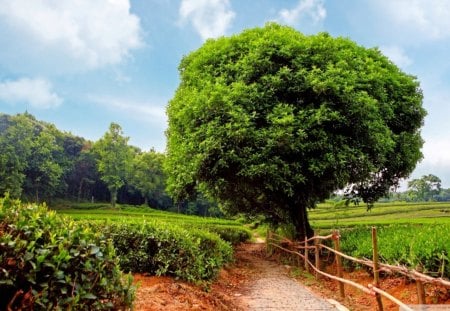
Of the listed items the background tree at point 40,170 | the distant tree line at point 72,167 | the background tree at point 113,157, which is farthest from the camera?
the background tree at point 113,157

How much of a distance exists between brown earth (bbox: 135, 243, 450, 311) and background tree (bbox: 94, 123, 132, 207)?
50.1 meters

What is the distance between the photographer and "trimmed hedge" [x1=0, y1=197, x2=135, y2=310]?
3.12 m

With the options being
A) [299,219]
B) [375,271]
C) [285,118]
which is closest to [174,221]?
[299,219]

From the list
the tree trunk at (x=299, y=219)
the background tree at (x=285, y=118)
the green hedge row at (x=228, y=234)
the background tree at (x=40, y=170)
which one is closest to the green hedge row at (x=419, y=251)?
the background tree at (x=285, y=118)

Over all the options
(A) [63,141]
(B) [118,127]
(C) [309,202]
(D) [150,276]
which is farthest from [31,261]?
(A) [63,141]

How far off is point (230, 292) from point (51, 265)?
281 inches

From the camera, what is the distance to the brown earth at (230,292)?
680 cm

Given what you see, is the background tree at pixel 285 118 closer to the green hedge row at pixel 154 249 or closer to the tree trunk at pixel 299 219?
the tree trunk at pixel 299 219

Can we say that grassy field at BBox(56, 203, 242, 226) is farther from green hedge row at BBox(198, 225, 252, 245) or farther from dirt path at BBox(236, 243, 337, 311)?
dirt path at BBox(236, 243, 337, 311)

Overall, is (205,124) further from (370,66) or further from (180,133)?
(370,66)

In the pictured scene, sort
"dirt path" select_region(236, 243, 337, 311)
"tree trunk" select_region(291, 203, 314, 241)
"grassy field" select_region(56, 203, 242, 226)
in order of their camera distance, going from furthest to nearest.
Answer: "grassy field" select_region(56, 203, 242, 226) → "tree trunk" select_region(291, 203, 314, 241) → "dirt path" select_region(236, 243, 337, 311)

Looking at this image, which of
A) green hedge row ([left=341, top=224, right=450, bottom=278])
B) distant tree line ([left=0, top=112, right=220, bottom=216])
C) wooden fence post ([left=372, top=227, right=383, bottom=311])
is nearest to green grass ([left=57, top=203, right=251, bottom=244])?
wooden fence post ([left=372, top=227, right=383, bottom=311])

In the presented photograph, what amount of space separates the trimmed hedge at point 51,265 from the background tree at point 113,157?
57.3m

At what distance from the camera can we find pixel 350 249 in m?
12.3
